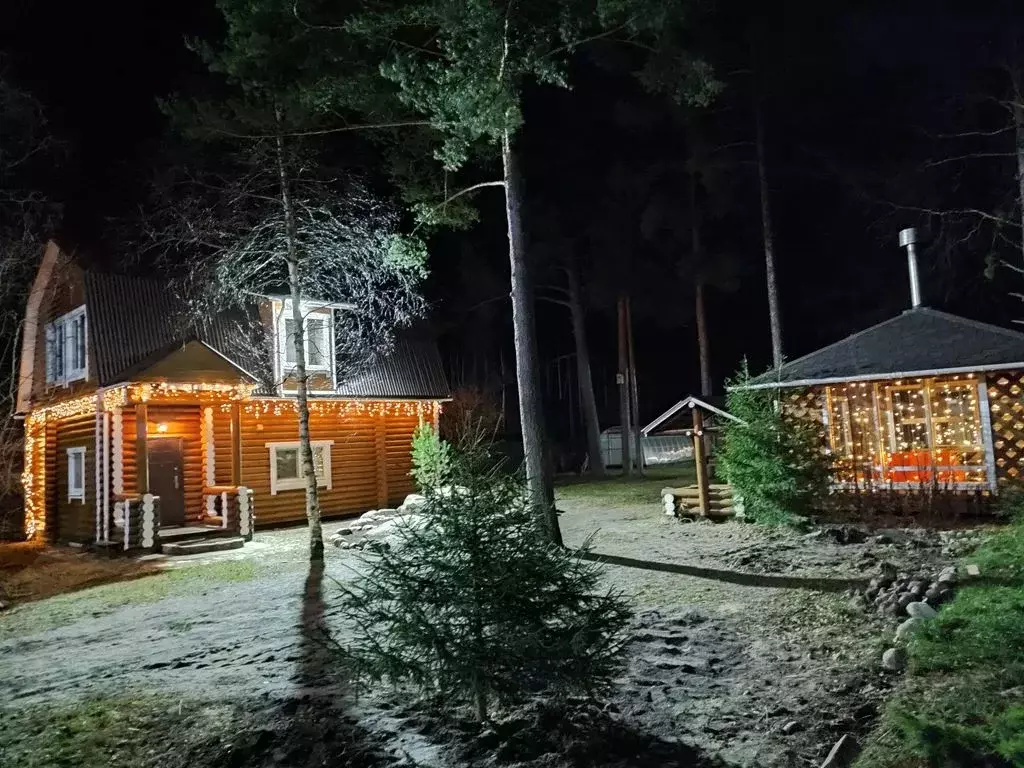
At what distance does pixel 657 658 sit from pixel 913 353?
10.6m

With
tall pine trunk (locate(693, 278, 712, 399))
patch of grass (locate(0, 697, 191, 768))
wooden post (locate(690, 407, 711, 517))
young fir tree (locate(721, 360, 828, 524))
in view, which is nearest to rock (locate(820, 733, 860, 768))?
patch of grass (locate(0, 697, 191, 768))

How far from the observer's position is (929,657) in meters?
5.49

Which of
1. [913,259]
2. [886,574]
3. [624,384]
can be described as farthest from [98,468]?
[624,384]

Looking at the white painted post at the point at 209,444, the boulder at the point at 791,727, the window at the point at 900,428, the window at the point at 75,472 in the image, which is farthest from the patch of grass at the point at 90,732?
the window at the point at 900,428

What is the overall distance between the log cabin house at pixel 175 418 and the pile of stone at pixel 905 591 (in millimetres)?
11828

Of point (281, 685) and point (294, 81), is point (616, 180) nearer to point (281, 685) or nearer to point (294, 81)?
point (294, 81)

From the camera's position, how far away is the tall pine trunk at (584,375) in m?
30.6

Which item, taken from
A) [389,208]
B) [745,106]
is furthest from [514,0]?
[745,106]

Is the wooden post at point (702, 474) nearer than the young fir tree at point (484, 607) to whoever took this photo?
No

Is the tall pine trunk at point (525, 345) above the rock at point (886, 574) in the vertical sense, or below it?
above

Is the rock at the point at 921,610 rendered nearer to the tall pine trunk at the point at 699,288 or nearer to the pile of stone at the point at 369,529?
the pile of stone at the point at 369,529

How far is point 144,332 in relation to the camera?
1555 centimetres

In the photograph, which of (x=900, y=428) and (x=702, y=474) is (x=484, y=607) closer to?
(x=702, y=474)

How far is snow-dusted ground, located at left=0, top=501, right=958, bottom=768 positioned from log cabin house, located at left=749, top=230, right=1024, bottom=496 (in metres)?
4.23
